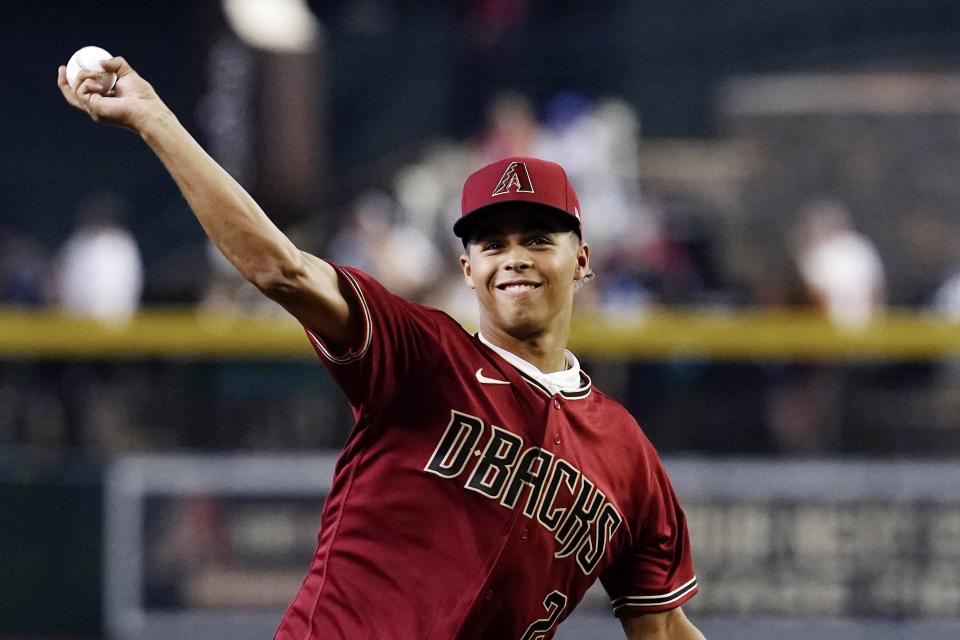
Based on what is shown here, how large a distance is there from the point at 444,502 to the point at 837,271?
269 inches

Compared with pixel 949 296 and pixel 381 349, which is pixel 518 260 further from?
pixel 949 296

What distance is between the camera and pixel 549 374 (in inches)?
125

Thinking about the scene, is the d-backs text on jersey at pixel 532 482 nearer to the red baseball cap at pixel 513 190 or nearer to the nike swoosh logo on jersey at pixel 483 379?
the nike swoosh logo on jersey at pixel 483 379

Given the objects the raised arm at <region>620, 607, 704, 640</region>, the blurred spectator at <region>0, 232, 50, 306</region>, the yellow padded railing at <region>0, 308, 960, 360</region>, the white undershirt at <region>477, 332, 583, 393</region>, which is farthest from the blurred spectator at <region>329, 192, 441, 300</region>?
the white undershirt at <region>477, 332, 583, 393</region>

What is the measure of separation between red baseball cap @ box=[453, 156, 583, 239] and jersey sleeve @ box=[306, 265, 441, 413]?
209mm

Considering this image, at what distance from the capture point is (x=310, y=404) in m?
8.15

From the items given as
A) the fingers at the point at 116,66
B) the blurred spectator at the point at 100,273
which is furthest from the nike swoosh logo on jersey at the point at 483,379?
the blurred spectator at the point at 100,273

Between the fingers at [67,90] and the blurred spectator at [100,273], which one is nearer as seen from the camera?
the fingers at [67,90]

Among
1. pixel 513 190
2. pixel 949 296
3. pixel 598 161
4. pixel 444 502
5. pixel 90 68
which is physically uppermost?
pixel 598 161

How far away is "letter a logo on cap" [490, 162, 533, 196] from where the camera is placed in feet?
9.63

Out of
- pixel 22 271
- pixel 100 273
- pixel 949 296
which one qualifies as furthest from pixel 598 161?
pixel 22 271

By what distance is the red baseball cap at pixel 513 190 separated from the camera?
2928 mm

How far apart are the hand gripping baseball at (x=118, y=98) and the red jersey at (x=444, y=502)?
47 cm

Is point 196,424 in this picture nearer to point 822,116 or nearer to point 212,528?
point 212,528
